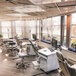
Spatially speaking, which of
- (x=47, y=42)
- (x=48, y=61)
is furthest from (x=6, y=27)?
(x=48, y=61)

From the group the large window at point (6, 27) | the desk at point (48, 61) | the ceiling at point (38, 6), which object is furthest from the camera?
the large window at point (6, 27)

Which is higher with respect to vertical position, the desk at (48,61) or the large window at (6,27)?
the large window at (6,27)

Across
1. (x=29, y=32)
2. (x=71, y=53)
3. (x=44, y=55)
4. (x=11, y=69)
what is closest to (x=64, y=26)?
(x=71, y=53)

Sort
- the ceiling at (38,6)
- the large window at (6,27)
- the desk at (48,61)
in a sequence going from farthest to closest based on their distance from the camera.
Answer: the large window at (6,27), the desk at (48,61), the ceiling at (38,6)

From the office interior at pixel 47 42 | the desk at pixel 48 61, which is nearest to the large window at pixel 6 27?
the office interior at pixel 47 42

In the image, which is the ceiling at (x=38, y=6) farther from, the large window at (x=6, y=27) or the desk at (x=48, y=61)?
the large window at (x=6, y=27)

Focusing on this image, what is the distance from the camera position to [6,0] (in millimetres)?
2219

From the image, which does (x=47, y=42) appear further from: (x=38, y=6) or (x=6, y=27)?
(x=6, y=27)

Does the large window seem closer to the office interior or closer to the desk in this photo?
the office interior

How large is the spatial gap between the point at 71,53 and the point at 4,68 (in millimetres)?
2909

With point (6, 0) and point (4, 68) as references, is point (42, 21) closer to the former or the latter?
point (4, 68)

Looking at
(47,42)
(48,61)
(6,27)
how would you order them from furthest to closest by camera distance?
(6,27)
(47,42)
(48,61)

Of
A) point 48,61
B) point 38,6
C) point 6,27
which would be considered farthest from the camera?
point 6,27

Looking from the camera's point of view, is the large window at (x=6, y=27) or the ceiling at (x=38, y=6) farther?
the large window at (x=6, y=27)
